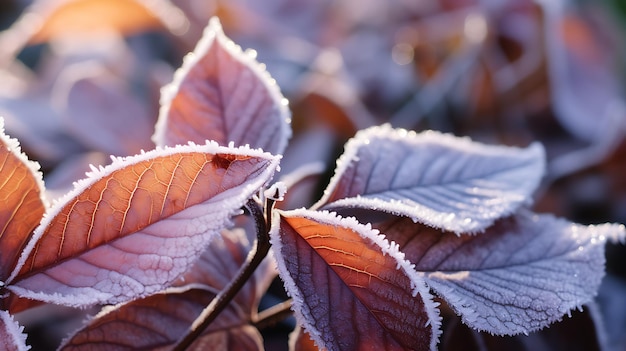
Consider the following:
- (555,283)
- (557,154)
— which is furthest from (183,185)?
(557,154)

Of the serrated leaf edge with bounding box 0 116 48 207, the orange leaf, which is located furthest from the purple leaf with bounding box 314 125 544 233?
the orange leaf

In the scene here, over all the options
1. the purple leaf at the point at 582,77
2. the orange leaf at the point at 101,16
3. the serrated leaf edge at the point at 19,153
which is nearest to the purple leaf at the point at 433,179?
the serrated leaf edge at the point at 19,153

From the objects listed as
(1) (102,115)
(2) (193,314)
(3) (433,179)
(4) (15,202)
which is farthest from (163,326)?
(1) (102,115)

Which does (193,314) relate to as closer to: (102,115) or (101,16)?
(102,115)

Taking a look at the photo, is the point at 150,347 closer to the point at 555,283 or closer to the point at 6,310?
the point at 6,310

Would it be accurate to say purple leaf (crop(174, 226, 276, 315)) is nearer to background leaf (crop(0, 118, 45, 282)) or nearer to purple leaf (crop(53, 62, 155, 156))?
background leaf (crop(0, 118, 45, 282))

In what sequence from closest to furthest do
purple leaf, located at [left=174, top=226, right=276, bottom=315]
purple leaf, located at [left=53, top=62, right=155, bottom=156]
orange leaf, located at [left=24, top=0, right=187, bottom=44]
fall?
1. purple leaf, located at [left=174, top=226, right=276, bottom=315]
2. purple leaf, located at [left=53, top=62, right=155, bottom=156]
3. orange leaf, located at [left=24, top=0, right=187, bottom=44]
